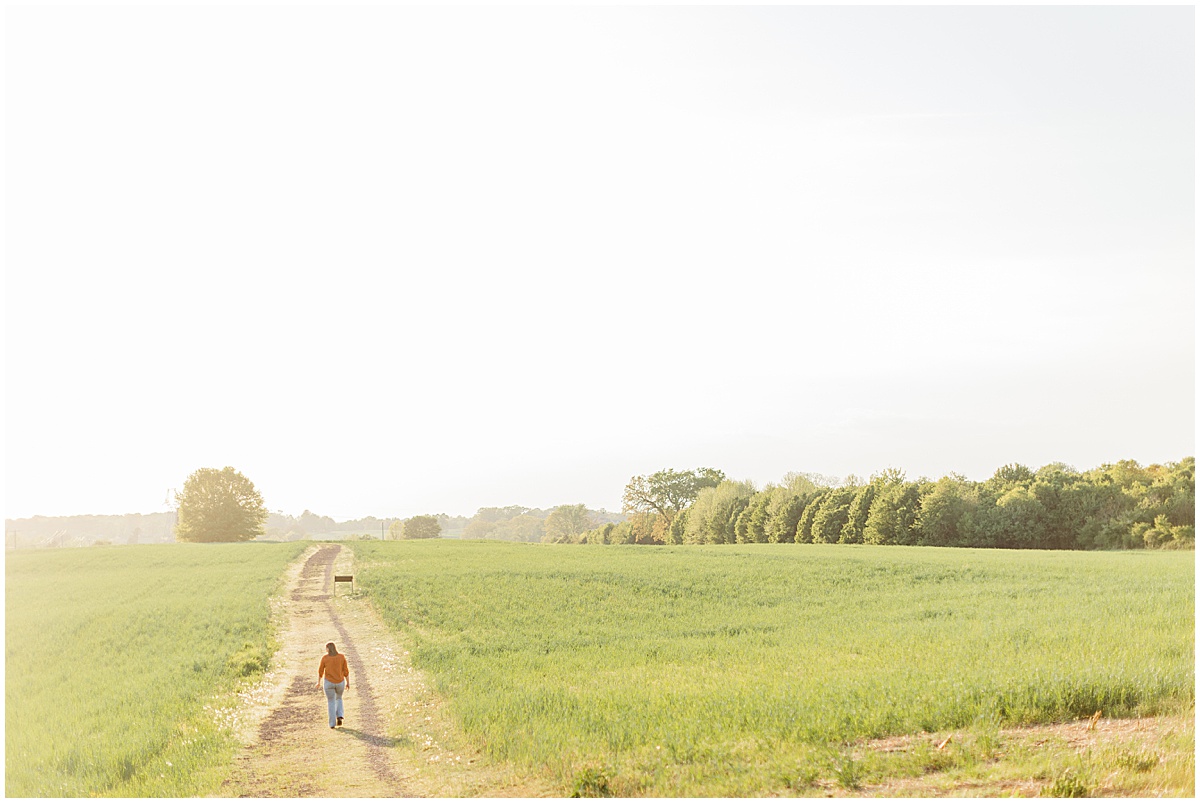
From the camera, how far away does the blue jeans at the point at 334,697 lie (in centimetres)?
1324

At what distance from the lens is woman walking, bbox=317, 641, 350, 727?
43.4 feet

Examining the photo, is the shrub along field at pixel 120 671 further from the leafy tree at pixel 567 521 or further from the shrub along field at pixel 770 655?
the leafy tree at pixel 567 521

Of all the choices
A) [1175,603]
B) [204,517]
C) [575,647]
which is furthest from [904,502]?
[204,517]

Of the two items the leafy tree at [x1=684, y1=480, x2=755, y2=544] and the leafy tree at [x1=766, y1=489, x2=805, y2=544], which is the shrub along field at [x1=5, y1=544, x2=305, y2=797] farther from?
the leafy tree at [x1=766, y1=489, x2=805, y2=544]

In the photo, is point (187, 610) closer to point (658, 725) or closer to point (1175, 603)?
point (658, 725)

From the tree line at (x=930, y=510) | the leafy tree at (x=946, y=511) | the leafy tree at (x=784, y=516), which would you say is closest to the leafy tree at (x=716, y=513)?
the tree line at (x=930, y=510)

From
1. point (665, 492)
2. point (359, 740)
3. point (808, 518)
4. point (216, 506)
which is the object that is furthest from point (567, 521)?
point (216, 506)

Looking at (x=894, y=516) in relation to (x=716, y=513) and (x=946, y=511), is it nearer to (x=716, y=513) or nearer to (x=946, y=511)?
(x=946, y=511)

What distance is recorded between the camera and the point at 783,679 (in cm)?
1424

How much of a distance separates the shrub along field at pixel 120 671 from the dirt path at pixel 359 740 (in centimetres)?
61

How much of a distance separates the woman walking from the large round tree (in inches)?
2136

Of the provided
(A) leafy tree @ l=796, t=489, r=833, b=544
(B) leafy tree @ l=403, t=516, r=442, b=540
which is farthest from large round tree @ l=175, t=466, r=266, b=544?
(A) leafy tree @ l=796, t=489, r=833, b=544

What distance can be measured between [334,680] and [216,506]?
5627 cm

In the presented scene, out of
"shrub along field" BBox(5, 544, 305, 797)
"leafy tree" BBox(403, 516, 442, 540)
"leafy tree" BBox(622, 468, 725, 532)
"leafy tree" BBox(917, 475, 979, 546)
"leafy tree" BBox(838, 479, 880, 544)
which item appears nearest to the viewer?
"shrub along field" BBox(5, 544, 305, 797)
